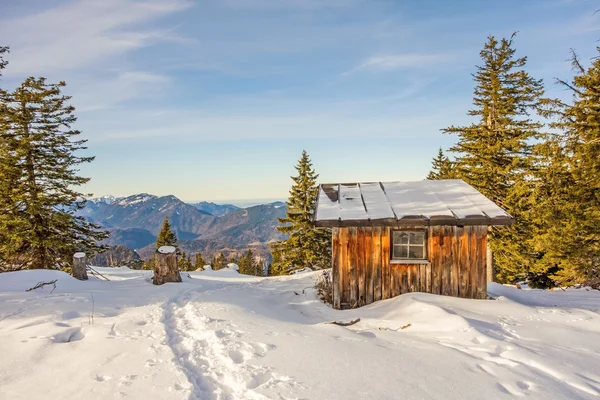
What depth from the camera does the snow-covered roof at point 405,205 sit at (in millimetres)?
8812

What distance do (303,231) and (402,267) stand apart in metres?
17.1

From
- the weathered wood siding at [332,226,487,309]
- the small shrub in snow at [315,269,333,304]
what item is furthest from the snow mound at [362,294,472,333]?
the small shrub in snow at [315,269,333,304]

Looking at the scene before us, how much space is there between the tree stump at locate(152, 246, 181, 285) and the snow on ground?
3.96m

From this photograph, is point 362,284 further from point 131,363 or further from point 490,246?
point 490,246

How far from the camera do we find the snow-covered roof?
8812 mm

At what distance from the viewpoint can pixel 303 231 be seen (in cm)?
2614

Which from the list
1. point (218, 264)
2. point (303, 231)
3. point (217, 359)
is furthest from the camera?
point (218, 264)

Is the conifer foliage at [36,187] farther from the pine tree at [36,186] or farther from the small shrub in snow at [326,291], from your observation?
the small shrub in snow at [326,291]

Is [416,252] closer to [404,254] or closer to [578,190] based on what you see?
[404,254]

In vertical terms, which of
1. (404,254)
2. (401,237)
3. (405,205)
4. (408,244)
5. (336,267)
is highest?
(405,205)

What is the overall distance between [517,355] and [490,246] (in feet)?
44.0

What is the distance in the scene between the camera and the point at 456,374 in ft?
12.7

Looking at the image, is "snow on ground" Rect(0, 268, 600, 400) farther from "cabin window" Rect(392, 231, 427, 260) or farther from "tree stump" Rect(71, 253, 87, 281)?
"tree stump" Rect(71, 253, 87, 281)

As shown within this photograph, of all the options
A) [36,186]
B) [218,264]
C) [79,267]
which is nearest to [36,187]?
[36,186]
